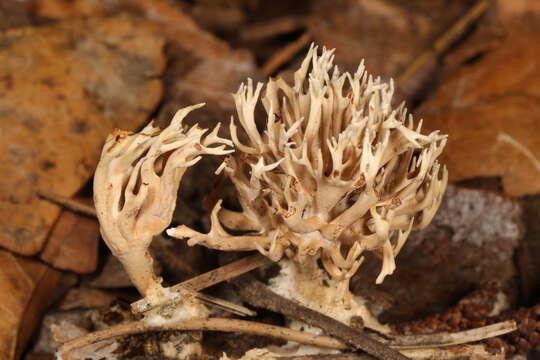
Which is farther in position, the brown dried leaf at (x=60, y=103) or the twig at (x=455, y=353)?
the brown dried leaf at (x=60, y=103)

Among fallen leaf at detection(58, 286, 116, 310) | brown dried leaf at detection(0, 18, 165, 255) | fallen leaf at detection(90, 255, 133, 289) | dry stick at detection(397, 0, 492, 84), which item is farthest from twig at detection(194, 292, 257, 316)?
dry stick at detection(397, 0, 492, 84)

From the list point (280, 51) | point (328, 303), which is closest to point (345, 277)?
point (328, 303)

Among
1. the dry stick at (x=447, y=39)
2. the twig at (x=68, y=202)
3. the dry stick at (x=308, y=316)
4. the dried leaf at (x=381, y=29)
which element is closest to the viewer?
the dry stick at (x=308, y=316)

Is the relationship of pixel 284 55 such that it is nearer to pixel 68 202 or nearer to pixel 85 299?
pixel 68 202

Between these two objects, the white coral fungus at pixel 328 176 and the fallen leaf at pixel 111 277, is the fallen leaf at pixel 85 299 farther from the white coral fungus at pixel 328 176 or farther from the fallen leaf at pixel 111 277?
the white coral fungus at pixel 328 176

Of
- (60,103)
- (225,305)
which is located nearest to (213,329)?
(225,305)

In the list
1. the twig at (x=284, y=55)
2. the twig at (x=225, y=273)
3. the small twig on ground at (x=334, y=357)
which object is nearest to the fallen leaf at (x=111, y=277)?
the twig at (x=225, y=273)
